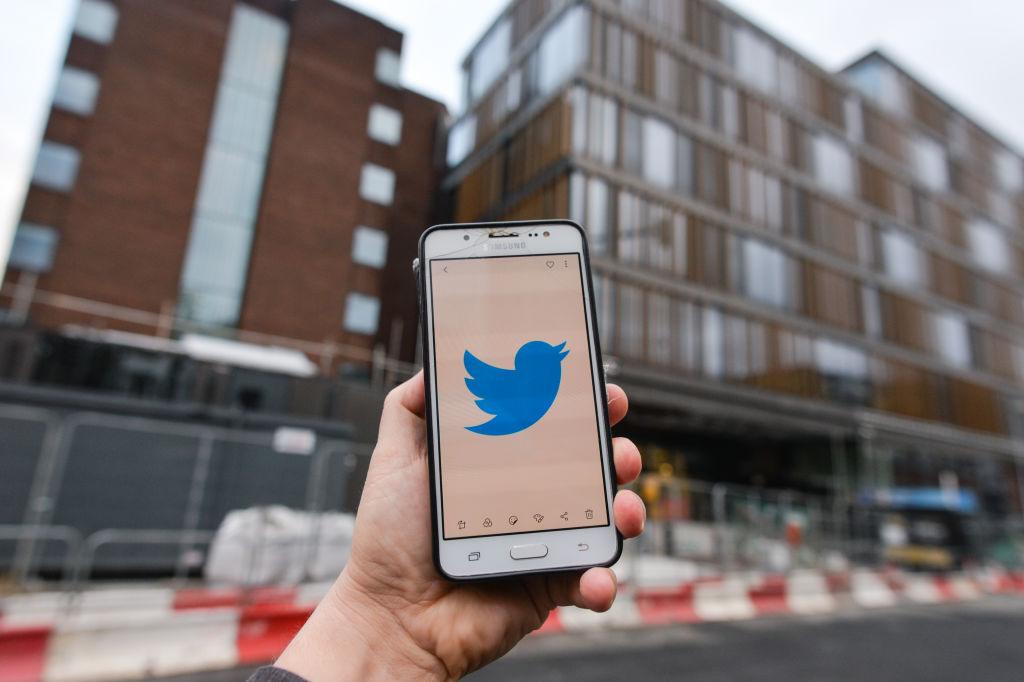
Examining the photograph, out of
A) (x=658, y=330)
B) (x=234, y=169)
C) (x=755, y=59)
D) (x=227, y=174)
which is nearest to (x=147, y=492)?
(x=658, y=330)

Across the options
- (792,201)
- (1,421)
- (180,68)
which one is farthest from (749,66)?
(1,421)

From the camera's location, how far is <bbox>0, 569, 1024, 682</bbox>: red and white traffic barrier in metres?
5.29

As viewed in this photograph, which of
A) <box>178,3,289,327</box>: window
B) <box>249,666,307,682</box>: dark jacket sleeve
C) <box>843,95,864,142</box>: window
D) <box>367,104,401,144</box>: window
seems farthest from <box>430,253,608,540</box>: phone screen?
<box>843,95,864,142</box>: window

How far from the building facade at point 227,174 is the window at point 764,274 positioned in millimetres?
15059

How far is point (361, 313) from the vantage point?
1081 inches

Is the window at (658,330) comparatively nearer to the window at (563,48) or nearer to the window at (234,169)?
the window at (563,48)

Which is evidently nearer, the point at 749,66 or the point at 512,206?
the point at 512,206

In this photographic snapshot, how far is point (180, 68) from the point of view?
2652 centimetres

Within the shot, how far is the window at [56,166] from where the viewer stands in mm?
23703

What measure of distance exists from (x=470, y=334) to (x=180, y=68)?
103 feet

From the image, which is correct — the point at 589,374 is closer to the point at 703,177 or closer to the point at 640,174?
the point at 640,174

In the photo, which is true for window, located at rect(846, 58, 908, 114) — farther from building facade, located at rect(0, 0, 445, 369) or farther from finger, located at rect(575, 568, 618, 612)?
finger, located at rect(575, 568, 618, 612)

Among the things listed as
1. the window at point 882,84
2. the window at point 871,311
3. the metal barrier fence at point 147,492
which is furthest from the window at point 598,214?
the window at point 882,84

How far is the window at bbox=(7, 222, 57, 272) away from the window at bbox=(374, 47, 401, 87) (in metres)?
17.0
